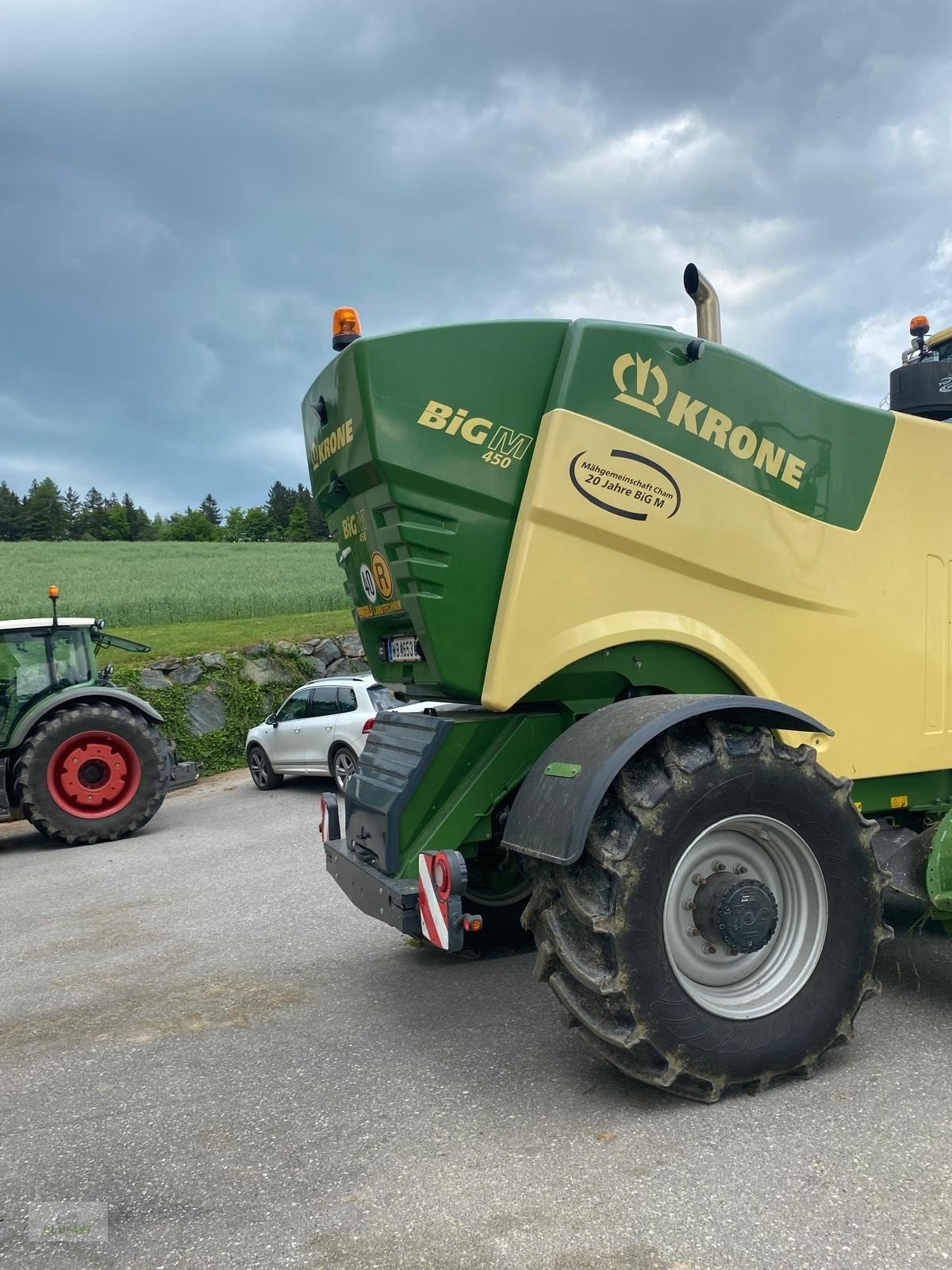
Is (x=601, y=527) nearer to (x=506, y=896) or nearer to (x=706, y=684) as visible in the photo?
(x=706, y=684)

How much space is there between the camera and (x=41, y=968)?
5.16 m

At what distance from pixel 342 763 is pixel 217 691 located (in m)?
4.78

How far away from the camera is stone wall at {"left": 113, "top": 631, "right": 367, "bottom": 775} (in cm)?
1456

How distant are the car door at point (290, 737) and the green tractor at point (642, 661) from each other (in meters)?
7.86

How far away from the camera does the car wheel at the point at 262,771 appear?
497 inches

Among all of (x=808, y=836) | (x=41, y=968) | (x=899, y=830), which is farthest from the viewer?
(x=41, y=968)

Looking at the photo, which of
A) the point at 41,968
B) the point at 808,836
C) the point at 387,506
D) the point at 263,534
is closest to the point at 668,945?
the point at 808,836

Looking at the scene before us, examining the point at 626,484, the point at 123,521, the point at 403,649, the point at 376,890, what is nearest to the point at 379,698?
the point at 403,649

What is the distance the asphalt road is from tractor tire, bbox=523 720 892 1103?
0.73 ft

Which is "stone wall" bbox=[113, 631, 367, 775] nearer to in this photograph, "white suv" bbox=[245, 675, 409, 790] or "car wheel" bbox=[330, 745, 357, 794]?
"white suv" bbox=[245, 675, 409, 790]

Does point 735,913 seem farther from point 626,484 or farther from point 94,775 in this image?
point 94,775

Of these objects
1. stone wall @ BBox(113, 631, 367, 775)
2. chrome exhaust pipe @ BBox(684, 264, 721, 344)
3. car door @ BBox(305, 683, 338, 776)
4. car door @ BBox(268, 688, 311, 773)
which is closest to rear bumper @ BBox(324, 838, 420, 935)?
chrome exhaust pipe @ BBox(684, 264, 721, 344)

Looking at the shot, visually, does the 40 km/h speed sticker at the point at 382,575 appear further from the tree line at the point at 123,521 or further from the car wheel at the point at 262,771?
the tree line at the point at 123,521

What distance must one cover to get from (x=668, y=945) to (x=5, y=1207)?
7.01 feet
